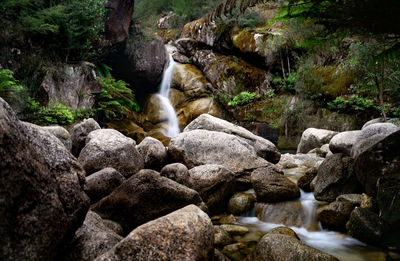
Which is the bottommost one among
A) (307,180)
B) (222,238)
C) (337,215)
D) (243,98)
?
(222,238)

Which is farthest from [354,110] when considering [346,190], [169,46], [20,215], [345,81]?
[169,46]

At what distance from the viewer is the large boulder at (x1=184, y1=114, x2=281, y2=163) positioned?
7.86 meters

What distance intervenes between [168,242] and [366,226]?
10.2 ft

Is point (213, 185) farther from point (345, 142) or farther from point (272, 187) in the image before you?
point (345, 142)

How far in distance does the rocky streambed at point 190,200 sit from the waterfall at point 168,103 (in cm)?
811

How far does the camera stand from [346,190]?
474 centimetres

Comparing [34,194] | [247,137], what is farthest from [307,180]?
[34,194]

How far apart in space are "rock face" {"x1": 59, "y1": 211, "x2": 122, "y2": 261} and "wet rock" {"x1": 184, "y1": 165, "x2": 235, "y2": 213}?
8.42ft

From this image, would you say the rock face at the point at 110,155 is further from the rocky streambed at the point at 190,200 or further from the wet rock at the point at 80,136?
the wet rock at the point at 80,136

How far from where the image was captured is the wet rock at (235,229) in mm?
4344

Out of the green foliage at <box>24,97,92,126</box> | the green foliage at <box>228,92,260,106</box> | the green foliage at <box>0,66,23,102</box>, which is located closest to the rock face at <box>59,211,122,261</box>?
the green foliage at <box>0,66,23,102</box>

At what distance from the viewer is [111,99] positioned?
14.0 metres

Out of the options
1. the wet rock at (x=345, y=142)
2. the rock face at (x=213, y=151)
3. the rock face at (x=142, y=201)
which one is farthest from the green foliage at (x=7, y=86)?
the wet rock at (x=345, y=142)

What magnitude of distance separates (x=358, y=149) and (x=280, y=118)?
10.1 meters
